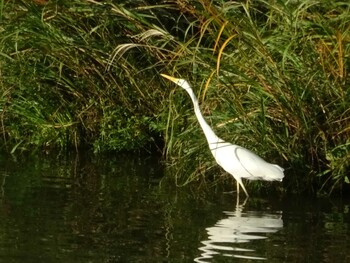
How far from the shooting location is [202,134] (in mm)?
11727

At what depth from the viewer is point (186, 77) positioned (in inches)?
496

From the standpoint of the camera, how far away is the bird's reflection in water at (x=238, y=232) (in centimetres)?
851

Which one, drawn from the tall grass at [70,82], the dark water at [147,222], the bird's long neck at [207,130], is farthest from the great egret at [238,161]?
the tall grass at [70,82]

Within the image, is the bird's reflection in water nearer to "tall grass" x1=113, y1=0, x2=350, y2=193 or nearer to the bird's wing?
the bird's wing

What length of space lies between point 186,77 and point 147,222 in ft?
10.7

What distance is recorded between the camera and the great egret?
10633 mm

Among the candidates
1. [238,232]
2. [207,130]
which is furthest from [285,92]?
[238,232]

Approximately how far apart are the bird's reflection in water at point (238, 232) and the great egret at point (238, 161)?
0.33m

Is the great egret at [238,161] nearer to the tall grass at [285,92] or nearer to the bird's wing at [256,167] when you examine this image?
the bird's wing at [256,167]

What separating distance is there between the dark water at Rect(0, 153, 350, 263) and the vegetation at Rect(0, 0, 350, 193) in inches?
22.6

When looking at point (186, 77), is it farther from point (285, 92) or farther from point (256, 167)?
point (256, 167)

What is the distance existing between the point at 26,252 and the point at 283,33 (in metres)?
4.34

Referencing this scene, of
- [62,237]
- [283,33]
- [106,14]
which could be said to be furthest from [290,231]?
[106,14]

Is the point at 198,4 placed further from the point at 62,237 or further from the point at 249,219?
the point at 62,237
